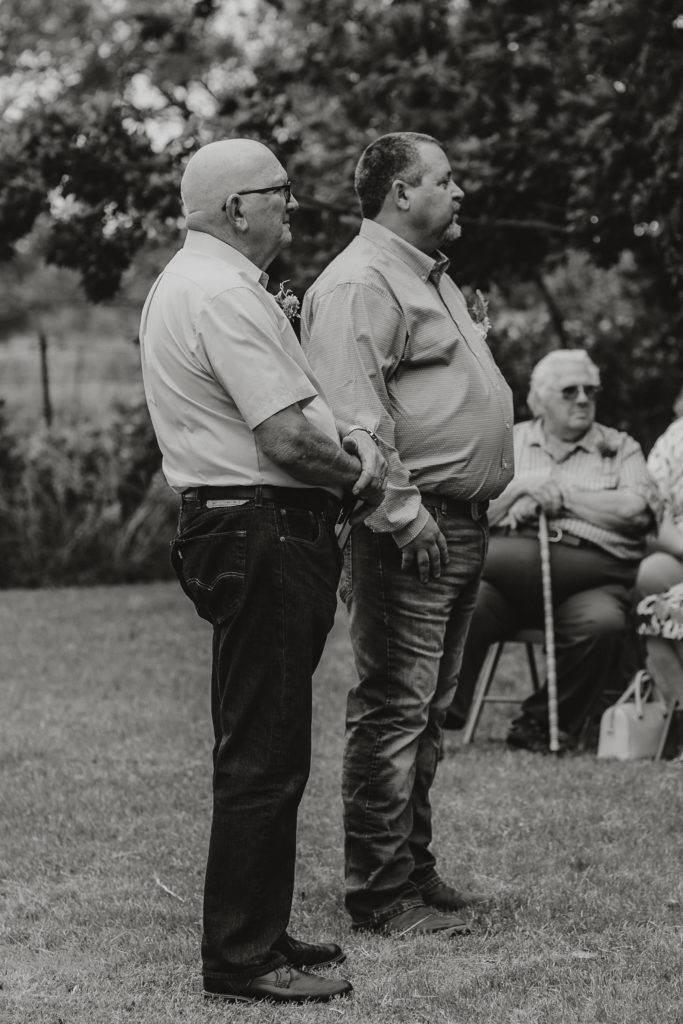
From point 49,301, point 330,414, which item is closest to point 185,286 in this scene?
point 330,414

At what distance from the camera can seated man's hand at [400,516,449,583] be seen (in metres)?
3.85

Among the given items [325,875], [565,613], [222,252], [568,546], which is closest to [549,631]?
[565,613]

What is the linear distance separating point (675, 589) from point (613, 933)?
246cm

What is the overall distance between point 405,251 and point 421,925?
187cm

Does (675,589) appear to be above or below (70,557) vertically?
above

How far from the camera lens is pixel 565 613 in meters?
6.52

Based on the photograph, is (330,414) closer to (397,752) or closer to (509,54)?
(397,752)

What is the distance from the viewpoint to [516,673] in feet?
26.4

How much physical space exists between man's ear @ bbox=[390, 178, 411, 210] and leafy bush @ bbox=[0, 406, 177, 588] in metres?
7.81

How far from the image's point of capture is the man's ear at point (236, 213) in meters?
3.37

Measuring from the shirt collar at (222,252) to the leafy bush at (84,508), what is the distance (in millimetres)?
8361

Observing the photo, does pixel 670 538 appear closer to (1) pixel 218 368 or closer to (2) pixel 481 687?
(2) pixel 481 687

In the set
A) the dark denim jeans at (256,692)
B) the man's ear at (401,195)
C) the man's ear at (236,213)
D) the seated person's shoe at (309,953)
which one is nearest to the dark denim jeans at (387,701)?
the seated person's shoe at (309,953)

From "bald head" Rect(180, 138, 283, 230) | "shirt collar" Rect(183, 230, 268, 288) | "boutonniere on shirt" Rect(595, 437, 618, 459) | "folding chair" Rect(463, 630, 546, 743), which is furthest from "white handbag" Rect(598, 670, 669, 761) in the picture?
"bald head" Rect(180, 138, 283, 230)
